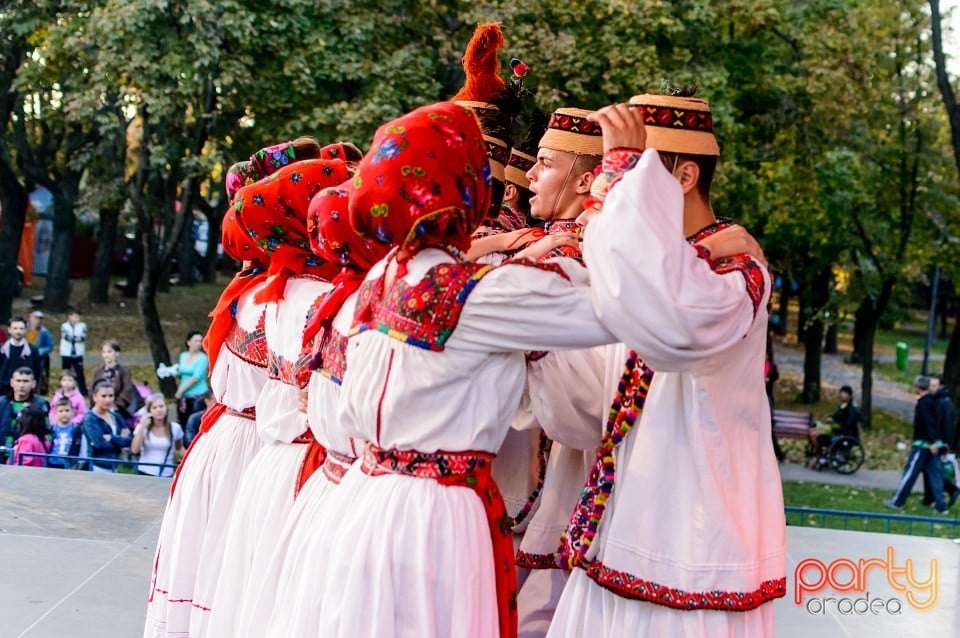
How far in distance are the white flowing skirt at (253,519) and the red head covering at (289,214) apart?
1.85 ft

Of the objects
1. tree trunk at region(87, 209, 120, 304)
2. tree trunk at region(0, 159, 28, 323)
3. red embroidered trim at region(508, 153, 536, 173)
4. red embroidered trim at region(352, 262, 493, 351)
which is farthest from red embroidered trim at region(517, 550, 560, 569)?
tree trunk at region(87, 209, 120, 304)

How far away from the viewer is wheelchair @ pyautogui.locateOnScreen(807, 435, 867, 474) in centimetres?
1606

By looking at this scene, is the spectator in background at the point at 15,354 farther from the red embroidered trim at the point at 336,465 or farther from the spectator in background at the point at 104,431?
the red embroidered trim at the point at 336,465

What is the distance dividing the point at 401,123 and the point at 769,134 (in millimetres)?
14176

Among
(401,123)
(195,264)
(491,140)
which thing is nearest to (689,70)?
(491,140)

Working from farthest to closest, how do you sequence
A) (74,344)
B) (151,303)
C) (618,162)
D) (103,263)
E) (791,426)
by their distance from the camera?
(103,263), (74,344), (151,303), (791,426), (618,162)

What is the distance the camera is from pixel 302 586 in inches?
123

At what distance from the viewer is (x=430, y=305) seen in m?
2.96

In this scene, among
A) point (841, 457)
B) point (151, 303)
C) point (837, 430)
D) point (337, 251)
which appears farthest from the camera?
point (151, 303)

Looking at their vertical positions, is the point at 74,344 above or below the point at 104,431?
above

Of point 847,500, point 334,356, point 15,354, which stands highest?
point 334,356

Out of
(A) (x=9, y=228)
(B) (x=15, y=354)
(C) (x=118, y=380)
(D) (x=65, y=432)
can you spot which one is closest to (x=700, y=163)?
(D) (x=65, y=432)

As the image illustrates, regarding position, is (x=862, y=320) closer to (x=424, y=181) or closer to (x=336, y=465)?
(x=336, y=465)

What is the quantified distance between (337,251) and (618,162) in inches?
40.1
